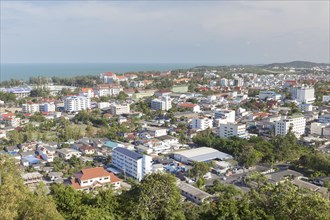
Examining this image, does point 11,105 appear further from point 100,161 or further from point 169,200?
point 169,200

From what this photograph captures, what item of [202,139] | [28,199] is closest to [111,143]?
[202,139]

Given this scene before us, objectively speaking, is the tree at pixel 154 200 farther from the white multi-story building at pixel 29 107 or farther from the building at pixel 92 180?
the white multi-story building at pixel 29 107

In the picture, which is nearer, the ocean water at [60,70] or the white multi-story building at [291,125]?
the white multi-story building at [291,125]

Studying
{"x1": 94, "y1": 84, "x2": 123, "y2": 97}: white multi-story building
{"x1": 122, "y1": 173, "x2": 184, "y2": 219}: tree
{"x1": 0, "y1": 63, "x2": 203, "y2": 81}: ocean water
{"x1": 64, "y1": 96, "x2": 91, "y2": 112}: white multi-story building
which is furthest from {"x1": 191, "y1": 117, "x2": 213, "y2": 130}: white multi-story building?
{"x1": 0, "y1": 63, "x2": 203, "y2": 81}: ocean water

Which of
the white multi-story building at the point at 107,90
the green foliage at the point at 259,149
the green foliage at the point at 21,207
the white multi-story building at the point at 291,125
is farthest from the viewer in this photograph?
the white multi-story building at the point at 107,90

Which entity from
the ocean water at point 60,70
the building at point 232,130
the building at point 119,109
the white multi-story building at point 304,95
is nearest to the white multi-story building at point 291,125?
the building at point 232,130
